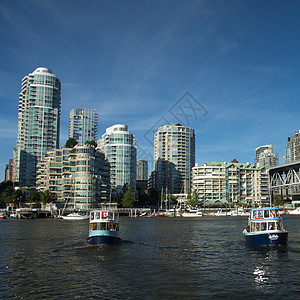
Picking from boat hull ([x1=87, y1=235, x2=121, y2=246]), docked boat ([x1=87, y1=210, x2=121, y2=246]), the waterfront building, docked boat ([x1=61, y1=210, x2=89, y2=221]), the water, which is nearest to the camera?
the water

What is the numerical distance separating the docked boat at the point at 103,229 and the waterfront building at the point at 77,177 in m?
98.8

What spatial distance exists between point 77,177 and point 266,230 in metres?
113

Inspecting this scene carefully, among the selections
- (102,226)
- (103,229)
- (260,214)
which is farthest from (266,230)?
(102,226)

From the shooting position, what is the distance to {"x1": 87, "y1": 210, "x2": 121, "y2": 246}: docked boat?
5238 cm

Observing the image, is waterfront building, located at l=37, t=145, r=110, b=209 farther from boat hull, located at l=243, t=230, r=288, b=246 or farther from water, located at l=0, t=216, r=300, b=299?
boat hull, located at l=243, t=230, r=288, b=246

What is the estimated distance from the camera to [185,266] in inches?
1526

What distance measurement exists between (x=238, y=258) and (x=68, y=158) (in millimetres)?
126534

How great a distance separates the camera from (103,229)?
53.6 metres

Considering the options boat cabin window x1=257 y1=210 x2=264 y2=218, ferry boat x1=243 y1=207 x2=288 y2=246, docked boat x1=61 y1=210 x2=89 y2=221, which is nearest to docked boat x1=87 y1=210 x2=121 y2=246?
ferry boat x1=243 y1=207 x2=288 y2=246

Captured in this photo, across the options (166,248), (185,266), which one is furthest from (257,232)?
(185,266)

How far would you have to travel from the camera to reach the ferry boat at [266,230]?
50.1 metres

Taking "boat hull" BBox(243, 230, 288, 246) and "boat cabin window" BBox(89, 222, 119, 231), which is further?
"boat cabin window" BBox(89, 222, 119, 231)

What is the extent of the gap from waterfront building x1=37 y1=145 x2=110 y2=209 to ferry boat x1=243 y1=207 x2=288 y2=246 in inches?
4246

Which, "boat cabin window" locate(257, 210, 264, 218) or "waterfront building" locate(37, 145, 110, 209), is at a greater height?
"waterfront building" locate(37, 145, 110, 209)
